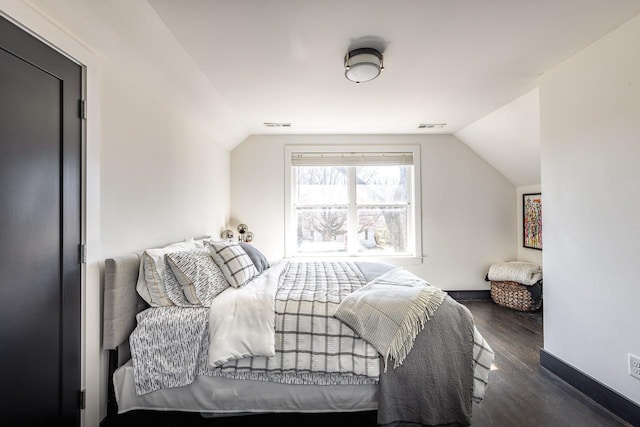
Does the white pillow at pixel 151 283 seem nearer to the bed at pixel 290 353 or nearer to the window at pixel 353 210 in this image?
the bed at pixel 290 353

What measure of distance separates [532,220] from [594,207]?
2.24 meters

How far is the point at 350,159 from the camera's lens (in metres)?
4.29

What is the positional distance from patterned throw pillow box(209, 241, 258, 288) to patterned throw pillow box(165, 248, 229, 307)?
15 centimetres

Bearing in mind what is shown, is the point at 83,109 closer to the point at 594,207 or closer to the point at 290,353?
the point at 290,353

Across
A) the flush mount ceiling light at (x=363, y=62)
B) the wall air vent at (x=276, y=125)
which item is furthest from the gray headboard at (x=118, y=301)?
the wall air vent at (x=276, y=125)

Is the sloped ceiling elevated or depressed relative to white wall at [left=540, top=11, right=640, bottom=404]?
elevated

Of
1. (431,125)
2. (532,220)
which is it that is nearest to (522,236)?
(532,220)

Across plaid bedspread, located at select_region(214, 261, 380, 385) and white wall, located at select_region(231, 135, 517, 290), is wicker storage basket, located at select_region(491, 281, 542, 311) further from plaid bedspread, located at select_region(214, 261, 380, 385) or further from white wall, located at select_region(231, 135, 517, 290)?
plaid bedspread, located at select_region(214, 261, 380, 385)

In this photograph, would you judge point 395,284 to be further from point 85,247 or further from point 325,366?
point 85,247

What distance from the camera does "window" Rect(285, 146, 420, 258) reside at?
436 centimetres

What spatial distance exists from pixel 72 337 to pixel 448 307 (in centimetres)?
198

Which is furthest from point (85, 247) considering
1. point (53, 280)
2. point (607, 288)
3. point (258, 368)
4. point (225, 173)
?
point (607, 288)

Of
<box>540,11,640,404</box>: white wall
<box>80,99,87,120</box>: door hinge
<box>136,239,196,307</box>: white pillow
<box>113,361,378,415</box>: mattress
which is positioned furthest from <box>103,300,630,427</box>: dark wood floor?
<box>80,99,87,120</box>: door hinge

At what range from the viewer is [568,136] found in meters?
2.19
